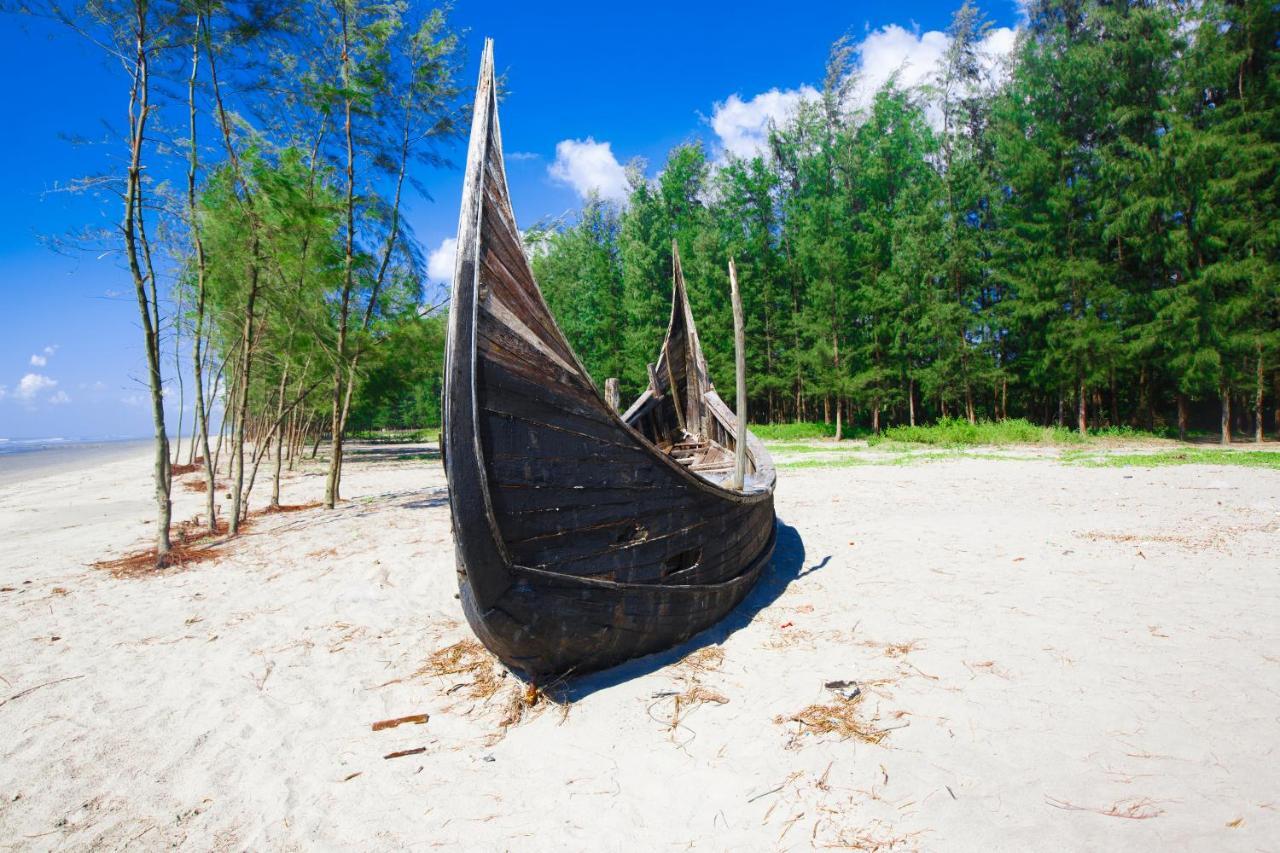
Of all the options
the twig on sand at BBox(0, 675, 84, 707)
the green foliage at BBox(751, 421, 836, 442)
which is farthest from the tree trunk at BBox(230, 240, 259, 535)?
the green foliage at BBox(751, 421, 836, 442)

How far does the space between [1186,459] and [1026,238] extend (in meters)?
11.4

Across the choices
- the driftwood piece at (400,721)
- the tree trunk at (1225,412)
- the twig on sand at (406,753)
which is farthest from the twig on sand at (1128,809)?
the tree trunk at (1225,412)

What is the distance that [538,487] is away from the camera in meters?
2.95

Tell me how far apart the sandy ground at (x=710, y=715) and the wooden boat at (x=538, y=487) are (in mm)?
526

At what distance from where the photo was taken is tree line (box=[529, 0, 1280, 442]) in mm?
15961

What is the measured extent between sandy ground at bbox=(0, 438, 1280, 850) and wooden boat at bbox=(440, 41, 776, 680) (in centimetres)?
53

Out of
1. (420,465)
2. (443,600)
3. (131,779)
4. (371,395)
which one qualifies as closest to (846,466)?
(443,600)

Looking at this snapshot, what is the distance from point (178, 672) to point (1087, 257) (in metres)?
26.0

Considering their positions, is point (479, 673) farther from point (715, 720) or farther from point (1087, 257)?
point (1087, 257)

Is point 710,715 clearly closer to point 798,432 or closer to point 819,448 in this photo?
point 819,448

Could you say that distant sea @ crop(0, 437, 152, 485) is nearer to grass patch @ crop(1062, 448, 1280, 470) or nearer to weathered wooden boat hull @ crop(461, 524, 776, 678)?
weathered wooden boat hull @ crop(461, 524, 776, 678)

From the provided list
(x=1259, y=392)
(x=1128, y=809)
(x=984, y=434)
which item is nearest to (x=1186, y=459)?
(x=984, y=434)

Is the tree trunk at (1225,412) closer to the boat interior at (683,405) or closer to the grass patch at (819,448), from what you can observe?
the grass patch at (819,448)

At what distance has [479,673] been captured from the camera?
3742mm
